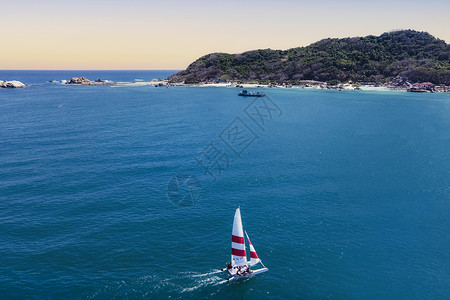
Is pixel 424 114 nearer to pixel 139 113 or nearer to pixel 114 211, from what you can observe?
pixel 139 113

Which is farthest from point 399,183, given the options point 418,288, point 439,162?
point 418,288

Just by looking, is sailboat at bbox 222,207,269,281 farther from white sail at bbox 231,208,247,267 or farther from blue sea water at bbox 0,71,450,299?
blue sea water at bbox 0,71,450,299

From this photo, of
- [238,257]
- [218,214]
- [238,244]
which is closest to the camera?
[238,244]

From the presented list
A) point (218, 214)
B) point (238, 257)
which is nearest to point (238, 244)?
point (238, 257)

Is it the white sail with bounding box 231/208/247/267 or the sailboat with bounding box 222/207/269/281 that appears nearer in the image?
the white sail with bounding box 231/208/247/267

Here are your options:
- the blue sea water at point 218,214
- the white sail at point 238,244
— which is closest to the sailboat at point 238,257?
the white sail at point 238,244

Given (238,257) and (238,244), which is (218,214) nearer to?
(238,257)

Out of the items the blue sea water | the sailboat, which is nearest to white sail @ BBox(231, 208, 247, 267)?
the sailboat

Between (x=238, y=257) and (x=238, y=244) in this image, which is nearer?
(x=238, y=244)
